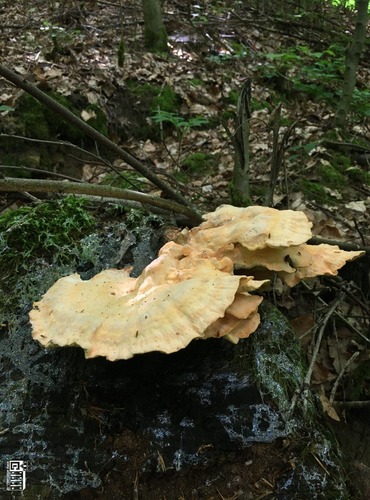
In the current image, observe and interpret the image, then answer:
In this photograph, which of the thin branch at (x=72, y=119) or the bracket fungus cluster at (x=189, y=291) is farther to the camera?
the thin branch at (x=72, y=119)

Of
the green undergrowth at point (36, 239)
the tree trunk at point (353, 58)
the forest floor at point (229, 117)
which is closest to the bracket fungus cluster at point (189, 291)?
the green undergrowth at point (36, 239)

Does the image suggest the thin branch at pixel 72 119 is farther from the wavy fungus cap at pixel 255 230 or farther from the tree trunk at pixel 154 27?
the tree trunk at pixel 154 27

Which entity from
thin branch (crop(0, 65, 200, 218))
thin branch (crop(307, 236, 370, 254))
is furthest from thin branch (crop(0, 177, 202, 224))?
thin branch (crop(307, 236, 370, 254))

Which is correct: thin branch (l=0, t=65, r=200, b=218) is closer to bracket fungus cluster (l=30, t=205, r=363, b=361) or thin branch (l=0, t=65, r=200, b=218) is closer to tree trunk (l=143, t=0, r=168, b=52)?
bracket fungus cluster (l=30, t=205, r=363, b=361)

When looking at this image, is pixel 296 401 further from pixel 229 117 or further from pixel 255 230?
pixel 229 117

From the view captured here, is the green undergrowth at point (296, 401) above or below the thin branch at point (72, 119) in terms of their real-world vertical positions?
below

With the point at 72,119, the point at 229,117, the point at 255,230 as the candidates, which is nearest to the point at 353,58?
the point at 229,117

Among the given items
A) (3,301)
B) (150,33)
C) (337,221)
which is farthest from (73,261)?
(150,33)
